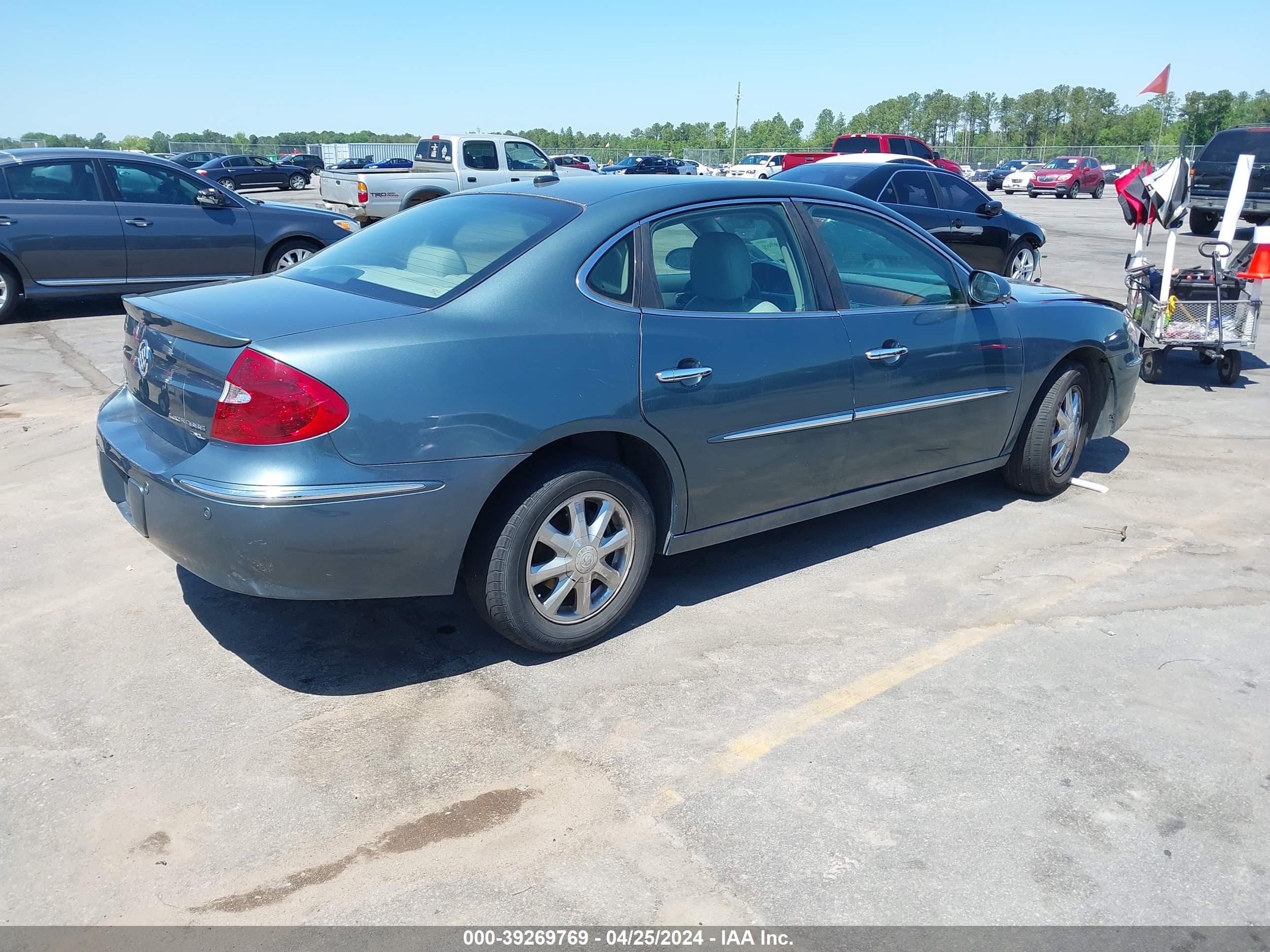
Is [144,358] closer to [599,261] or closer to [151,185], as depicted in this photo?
[599,261]

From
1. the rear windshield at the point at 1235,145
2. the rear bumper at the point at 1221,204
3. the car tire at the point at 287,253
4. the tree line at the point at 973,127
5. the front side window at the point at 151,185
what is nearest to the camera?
the front side window at the point at 151,185

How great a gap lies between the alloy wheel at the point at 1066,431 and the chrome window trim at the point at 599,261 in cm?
270

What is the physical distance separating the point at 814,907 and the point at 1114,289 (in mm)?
12753

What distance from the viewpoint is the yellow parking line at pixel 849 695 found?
312 cm

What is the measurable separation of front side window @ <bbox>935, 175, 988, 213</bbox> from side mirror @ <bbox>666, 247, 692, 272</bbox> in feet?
30.6

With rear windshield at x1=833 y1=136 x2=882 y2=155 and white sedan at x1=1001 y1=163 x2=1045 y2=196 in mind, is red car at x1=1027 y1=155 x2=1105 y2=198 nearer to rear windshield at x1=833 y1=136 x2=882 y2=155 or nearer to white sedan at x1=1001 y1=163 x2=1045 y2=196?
white sedan at x1=1001 y1=163 x2=1045 y2=196

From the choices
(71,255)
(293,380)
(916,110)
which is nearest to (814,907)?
(293,380)

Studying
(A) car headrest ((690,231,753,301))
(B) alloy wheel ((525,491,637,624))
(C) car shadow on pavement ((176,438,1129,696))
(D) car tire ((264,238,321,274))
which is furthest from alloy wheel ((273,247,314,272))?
(B) alloy wheel ((525,491,637,624))

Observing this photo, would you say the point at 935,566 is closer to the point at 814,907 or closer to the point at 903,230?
the point at 903,230

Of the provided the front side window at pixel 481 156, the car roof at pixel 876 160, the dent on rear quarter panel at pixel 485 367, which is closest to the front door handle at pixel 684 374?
the dent on rear quarter panel at pixel 485 367

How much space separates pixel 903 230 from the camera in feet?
16.0

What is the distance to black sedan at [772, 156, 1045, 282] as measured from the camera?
11.9 m

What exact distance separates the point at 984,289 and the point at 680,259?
1688mm

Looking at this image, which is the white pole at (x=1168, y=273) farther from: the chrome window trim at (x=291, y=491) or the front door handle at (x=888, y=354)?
the chrome window trim at (x=291, y=491)
